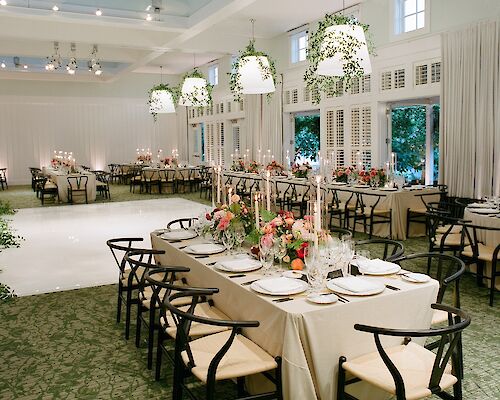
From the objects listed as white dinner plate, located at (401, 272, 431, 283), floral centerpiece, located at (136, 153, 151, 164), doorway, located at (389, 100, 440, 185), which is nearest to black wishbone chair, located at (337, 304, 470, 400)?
white dinner plate, located at (401, 272, 431, 283)

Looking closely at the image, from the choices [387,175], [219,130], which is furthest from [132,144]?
[387,175]

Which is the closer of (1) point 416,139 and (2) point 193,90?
(2) point 193,90

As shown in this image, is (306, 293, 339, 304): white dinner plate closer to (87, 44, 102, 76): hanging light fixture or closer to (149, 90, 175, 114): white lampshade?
(149, 90, 175, 114): white lampshade

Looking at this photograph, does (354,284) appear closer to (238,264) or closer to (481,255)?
→ (238,264)

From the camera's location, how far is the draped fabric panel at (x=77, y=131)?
20844 millimetres

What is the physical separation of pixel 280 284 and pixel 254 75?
5106 millimetres

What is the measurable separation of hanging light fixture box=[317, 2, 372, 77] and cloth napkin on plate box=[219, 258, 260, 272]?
3115mm

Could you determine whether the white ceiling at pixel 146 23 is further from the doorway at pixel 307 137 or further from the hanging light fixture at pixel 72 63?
the doorway at pixel 307 137

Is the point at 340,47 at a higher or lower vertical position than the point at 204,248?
higher

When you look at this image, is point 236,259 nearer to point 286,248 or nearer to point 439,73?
point 286,248

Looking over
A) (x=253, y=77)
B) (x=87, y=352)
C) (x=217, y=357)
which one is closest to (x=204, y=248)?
(x=87, y=352)

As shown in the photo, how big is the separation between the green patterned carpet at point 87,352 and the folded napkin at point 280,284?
0.84 metres

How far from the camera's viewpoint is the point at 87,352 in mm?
4184

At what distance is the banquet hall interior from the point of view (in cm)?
297
